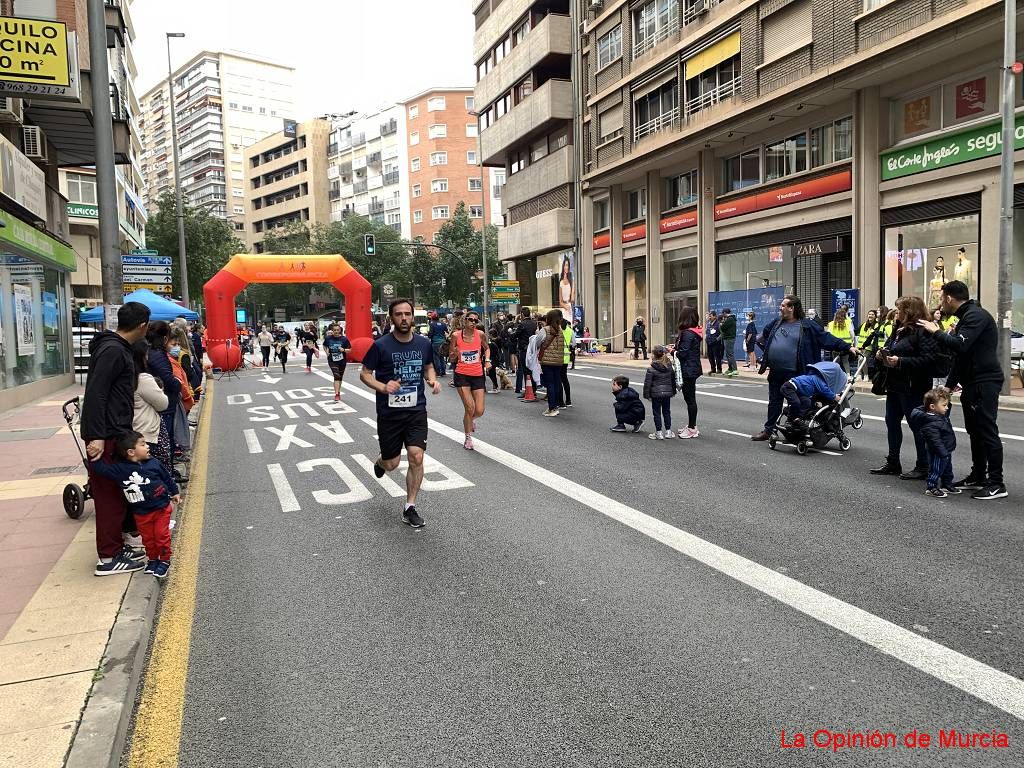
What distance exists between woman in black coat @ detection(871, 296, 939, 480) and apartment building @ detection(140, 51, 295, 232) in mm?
109587

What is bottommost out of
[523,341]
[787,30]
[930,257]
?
[523,341]

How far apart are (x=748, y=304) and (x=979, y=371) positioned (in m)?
20.0

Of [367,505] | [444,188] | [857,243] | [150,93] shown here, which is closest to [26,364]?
[367,505]

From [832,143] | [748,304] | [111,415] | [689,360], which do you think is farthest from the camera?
[748,304]

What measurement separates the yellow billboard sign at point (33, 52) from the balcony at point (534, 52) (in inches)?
1138

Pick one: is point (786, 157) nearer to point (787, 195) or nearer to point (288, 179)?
point (787, 195)

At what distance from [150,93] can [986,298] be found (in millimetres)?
146412

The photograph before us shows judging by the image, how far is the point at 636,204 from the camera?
35375 millimetres

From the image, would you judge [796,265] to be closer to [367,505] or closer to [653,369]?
[653,369]

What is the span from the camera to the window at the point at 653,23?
29.9 m

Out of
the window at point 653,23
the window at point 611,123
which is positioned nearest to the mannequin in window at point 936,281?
the window at point 653,23

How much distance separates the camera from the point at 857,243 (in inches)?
861

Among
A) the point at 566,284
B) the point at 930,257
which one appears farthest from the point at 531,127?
the point at 930,257

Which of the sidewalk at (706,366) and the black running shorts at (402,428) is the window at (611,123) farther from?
the black running shorts at (402,428)
